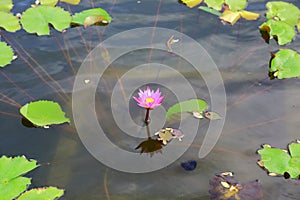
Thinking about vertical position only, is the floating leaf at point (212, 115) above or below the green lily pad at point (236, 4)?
below

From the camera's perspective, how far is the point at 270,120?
7.36 feet

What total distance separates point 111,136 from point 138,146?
18 centimetres

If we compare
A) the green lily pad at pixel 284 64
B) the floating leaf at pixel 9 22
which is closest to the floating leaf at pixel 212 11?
the green lily pad at pixel 284 64

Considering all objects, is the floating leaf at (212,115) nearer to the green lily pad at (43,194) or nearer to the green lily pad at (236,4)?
the green lily pad at (43,194)

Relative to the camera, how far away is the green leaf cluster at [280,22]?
2.75 m

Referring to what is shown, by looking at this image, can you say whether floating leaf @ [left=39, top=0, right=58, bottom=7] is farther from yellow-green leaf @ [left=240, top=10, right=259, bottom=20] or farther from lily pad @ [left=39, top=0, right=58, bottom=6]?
yellow-green leaf @ [left=240, top=10, right=259, bottom=20]

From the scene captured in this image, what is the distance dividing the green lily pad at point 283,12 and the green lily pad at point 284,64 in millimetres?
427

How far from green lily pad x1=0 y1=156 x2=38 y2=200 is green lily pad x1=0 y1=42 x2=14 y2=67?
85cm

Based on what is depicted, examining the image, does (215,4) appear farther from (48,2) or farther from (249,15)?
(48,2)

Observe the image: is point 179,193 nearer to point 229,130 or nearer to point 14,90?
point 229,130

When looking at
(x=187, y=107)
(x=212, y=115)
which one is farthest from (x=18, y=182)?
(x=212, y=115)

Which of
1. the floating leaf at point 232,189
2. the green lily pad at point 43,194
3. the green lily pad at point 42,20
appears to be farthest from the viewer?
the green lily pad at point 42,20

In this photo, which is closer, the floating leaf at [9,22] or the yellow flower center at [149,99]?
the yellow flower center at [149,99]

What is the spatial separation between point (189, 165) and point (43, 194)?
77cm
